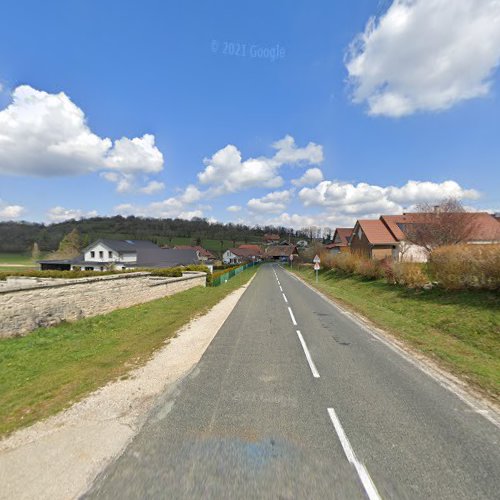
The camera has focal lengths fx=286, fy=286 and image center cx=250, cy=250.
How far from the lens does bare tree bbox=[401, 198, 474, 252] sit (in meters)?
27.7

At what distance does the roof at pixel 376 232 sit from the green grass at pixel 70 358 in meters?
33.7

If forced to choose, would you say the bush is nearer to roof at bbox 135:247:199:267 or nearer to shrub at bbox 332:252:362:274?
shrub at bbox 332:252:362:274

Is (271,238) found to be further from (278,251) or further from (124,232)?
(124,232)

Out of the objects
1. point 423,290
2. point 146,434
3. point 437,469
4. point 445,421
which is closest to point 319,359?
point 445,421

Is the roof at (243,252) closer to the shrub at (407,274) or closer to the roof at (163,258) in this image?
the roof at (163,258)

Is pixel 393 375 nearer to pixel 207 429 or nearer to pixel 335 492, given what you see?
pixel 335 492

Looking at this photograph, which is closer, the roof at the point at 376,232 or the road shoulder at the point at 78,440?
the road shoulder at the point at 78,440

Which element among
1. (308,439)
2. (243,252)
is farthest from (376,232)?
(243,252)

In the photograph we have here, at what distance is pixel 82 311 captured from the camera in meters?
11.7

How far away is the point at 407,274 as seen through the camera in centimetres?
1833

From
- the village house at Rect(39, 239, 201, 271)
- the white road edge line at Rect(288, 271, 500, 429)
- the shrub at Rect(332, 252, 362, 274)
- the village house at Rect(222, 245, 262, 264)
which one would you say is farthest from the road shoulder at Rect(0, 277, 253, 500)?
the village house at Rect(222, 245, 262, 264)

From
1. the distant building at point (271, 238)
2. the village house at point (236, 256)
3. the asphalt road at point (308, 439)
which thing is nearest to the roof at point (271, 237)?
the distant building at point (271, 238)

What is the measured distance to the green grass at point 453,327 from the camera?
6816 millimetres

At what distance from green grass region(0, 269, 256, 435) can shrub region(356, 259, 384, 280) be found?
1774cm
